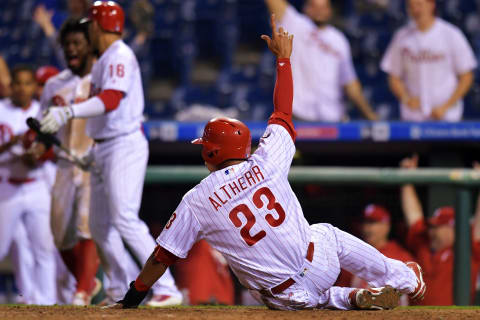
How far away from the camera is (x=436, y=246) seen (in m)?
5.18

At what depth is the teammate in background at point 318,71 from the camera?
6449 millimetres

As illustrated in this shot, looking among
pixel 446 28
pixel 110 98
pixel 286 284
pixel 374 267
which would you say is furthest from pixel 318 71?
pixel 286 284

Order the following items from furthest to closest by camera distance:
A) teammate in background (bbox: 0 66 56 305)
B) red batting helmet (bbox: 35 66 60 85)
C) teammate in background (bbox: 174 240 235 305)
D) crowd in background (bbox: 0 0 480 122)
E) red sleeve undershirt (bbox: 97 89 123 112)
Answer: crowd in background (bbox: 0 0 480 122) < red batting helmet (bbox: 35 66 60 85) < teammate in background (bbox: 0 66 56 305) < teammate in background (bbox: 174 240 235 305) < red sleeve undershirt (bbox: 97 89 123 112)

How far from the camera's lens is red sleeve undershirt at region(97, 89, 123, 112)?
412 cm

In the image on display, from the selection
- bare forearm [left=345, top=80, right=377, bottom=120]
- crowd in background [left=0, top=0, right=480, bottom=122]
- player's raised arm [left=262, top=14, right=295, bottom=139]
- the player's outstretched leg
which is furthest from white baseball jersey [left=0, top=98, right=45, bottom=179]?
the player's outstretched leg

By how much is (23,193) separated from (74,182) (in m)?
0.94

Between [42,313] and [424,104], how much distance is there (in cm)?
372

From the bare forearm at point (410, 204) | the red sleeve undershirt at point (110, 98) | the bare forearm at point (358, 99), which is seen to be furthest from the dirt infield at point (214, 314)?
the bare forearm at point (358, 99)

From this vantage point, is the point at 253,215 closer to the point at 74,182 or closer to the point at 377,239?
the point at 74,182

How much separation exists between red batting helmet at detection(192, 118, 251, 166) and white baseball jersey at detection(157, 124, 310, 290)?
6 cm

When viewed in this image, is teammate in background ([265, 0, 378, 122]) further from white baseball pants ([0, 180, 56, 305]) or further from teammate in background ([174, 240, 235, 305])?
white baseball pants ([0, 180, 56, 305])

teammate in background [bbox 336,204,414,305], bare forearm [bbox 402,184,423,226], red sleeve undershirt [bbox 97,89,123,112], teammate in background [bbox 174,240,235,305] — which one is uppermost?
red sleeve undershirt [bbox 97,89,123,112]

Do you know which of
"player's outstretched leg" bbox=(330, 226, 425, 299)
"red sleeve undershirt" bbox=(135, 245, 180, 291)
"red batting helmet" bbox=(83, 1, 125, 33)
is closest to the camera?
"red sleeve undershirt" bbox=(135, 245, 180, 291)

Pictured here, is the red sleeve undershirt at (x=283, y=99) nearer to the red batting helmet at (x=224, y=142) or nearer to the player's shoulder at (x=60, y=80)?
the red batting helmet at (x=224, y=142)
